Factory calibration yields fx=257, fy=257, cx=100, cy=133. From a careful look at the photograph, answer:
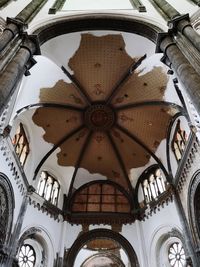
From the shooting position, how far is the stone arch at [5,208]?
949 cm

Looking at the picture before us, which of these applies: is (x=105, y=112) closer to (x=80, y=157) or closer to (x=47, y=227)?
(x=80, y=157)

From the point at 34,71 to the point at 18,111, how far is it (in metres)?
1.87

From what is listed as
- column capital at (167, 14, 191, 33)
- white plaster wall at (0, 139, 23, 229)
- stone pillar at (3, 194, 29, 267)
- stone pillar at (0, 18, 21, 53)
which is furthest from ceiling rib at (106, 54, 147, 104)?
stone pillar at (3, 194, 29, 267)

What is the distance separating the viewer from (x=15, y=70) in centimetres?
679

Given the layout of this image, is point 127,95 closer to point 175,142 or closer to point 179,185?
point 175,142

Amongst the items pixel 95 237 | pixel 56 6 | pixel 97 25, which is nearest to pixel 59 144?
pixel 95 237

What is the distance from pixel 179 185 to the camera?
38.0 ft

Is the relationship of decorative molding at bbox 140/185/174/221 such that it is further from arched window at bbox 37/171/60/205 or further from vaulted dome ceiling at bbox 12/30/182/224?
arched window at bbox 37/171/60/205

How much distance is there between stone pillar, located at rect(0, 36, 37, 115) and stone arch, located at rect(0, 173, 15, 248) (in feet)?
14.5

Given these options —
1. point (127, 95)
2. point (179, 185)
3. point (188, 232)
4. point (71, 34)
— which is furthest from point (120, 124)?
point (188, 232)

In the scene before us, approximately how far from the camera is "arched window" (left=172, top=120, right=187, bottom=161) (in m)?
11.6

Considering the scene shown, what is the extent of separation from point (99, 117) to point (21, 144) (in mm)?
4466

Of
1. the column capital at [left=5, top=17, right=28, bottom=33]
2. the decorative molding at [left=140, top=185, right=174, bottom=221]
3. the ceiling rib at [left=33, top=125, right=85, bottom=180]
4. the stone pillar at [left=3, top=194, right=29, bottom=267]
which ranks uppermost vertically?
the ceiling rib at [left=33, top=125, right=85, bottom=180]

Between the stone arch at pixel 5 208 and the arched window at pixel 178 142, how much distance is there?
751 cm
